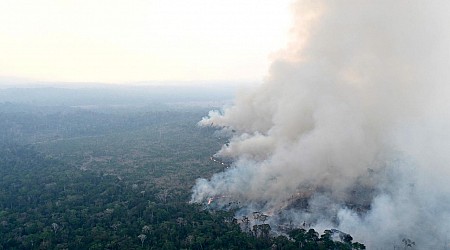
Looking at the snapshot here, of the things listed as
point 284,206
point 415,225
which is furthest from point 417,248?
point 284,206

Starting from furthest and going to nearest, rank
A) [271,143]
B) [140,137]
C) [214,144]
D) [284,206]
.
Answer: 1. [140,137]
2. [214,144]
3. [271,143]
4. [284,206]

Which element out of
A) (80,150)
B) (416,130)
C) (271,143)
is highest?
(416,130)

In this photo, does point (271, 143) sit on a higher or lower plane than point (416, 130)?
lower

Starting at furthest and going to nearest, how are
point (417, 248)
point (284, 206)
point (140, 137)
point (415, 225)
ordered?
point (140, 137) → point (284, 206) → point (415, 225) → point (417, 248)

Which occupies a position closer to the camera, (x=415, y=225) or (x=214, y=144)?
(x=415, y=225)

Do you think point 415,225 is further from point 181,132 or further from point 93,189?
point 181,132

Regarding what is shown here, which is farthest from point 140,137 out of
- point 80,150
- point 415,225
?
point 415,225

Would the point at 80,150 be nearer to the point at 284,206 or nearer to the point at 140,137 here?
the point at 140,137

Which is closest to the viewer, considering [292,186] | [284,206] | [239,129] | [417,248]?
[417,248]

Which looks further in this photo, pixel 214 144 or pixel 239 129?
pixel 239 129
